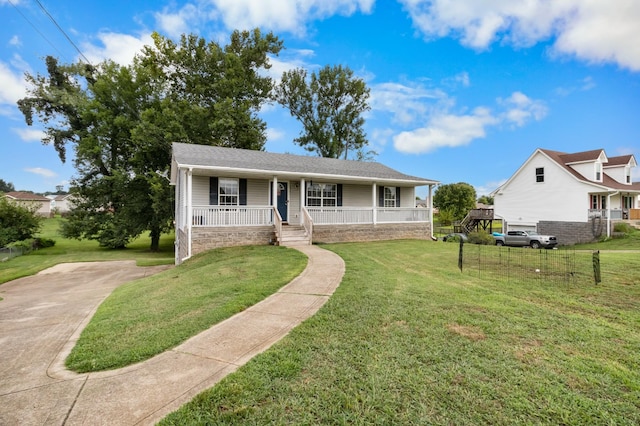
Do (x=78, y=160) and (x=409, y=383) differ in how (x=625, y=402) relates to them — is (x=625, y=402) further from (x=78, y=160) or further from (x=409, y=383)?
(x=78, y=160)

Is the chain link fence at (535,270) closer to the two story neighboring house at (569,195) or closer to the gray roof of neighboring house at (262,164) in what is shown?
the gray roof of neighboring house at (262,164)

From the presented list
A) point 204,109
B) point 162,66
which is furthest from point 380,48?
point 162,66

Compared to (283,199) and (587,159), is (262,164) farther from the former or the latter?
(587,159)

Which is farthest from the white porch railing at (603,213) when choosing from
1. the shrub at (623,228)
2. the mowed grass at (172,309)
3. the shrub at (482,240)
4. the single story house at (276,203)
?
the mowed grass at (172,309)

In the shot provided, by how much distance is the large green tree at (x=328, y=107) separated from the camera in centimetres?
3331

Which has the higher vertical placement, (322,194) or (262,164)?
(262,164)

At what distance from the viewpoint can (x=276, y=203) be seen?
44.2 feet

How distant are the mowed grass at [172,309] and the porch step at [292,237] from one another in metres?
2.73

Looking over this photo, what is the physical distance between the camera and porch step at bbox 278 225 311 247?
497 inches

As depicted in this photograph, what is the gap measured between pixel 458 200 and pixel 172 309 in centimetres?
5350

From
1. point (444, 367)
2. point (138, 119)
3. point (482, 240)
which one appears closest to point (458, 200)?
point (482, 240)

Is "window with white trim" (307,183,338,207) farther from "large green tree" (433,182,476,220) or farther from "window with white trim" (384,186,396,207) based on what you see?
"large green tree" (433,182,476,220)

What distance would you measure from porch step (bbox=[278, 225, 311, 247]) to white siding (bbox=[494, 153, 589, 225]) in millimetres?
23284

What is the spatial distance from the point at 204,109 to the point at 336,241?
667 inches
